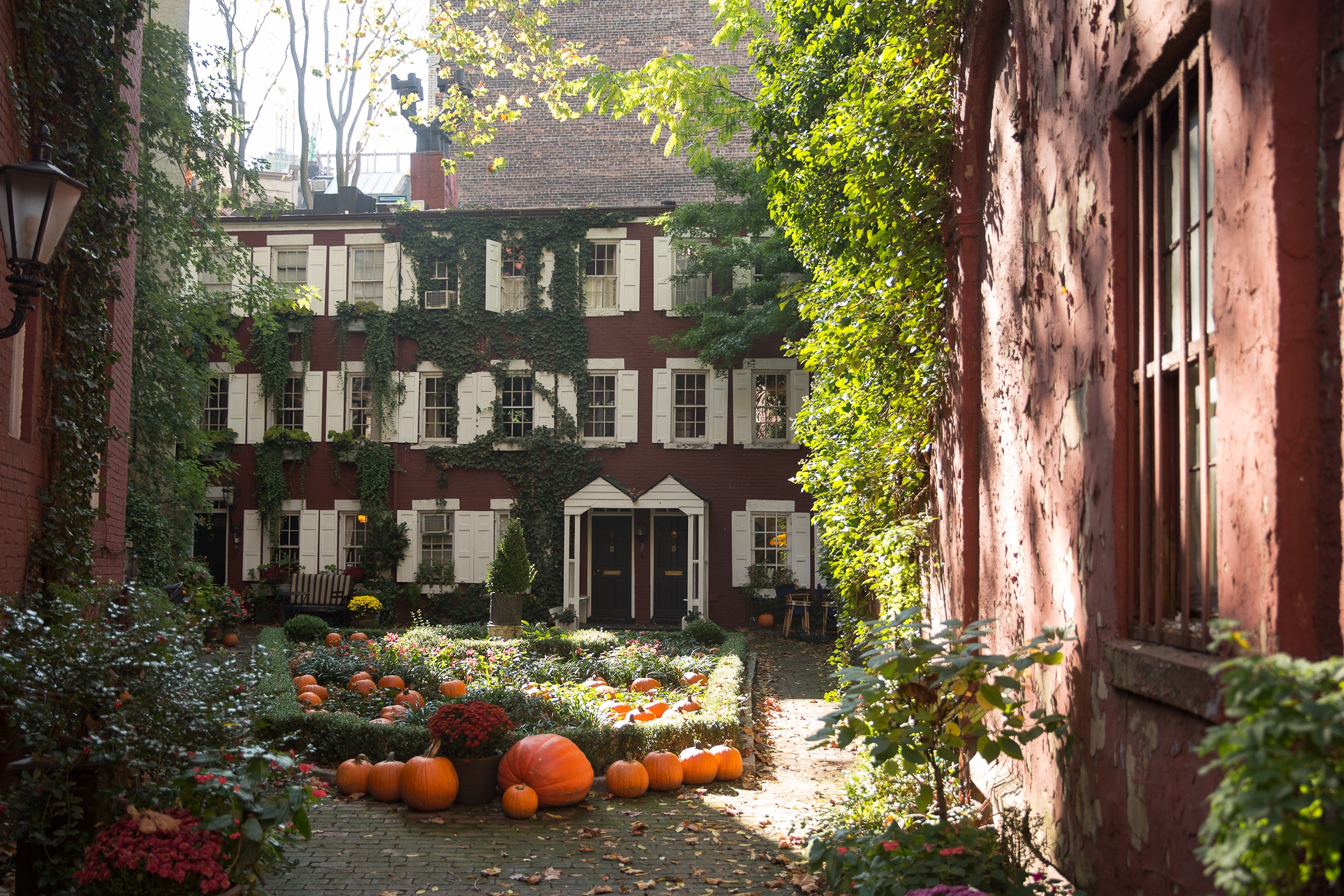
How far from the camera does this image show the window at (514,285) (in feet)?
74.1

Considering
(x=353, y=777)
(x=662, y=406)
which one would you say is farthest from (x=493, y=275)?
(x=353, y=777)

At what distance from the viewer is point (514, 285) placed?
894 inches

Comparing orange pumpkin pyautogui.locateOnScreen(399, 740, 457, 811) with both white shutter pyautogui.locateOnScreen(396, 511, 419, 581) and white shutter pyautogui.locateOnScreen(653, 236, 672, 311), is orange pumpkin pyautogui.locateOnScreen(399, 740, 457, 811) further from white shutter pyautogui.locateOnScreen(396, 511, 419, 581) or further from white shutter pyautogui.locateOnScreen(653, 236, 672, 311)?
white shutter pyautogui.locateOnScreen(653, 236, 672, 311)

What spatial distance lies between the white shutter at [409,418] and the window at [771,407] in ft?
24.2

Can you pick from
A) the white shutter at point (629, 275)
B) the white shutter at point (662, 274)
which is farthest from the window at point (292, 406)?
the white shutter at point (662, 274)

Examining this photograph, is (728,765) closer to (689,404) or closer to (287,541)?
(689,404)

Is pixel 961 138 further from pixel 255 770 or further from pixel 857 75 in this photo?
pixel 255 770

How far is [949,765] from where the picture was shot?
624 cm

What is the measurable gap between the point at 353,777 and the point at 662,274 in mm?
15545

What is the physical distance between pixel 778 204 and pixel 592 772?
5.70 metres

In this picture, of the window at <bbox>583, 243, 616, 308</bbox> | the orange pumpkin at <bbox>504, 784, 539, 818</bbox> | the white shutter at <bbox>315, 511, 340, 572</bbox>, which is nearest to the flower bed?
the orange pumpkin at <bbox>504, 784, 539, 818</bbox>

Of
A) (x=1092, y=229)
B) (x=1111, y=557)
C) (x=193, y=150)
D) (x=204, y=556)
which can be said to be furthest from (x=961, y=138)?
(x=204, y=556)

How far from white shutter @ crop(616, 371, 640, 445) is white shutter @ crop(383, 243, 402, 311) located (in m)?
5.40

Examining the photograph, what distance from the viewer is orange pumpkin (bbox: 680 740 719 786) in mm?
8422
